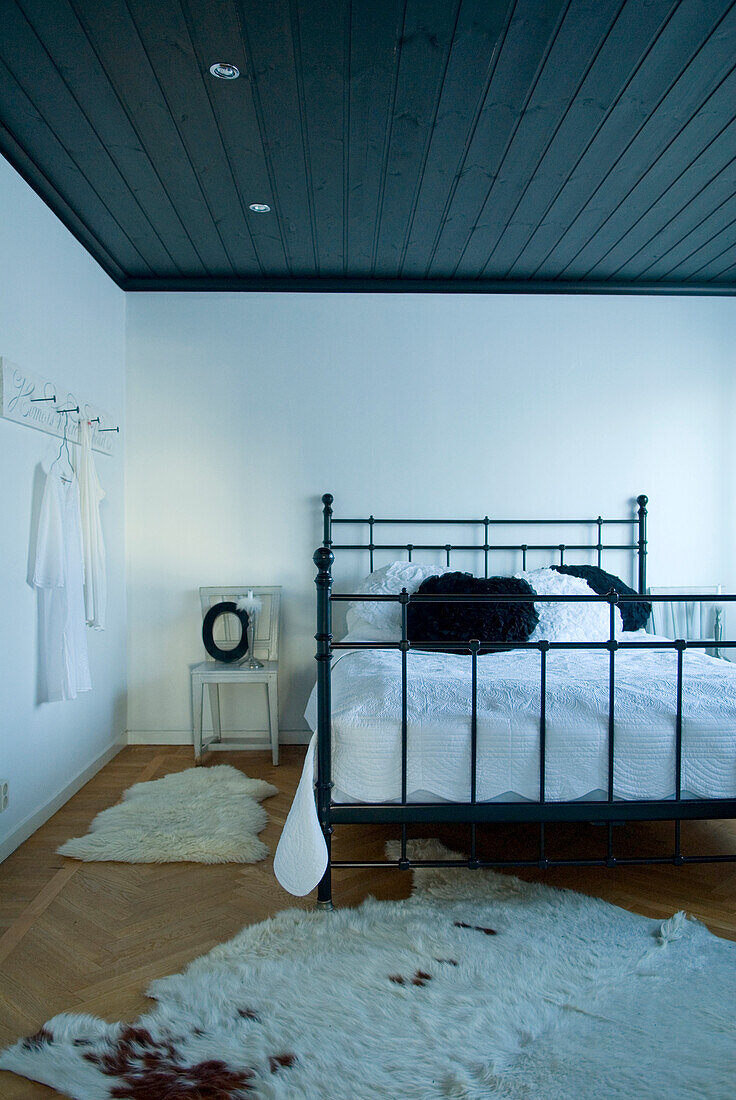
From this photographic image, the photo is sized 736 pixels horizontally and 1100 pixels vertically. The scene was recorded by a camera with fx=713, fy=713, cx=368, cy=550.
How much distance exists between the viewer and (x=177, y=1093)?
134cm

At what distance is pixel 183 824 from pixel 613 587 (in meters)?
2.15

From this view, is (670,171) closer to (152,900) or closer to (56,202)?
(56,202)

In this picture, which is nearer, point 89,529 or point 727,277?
point 89,529

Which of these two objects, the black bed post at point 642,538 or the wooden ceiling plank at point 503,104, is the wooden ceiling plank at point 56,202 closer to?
the wooden ceiling plank at point 503,104

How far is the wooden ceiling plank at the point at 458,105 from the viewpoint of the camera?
6.17 feet

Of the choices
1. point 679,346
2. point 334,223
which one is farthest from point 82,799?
point 679,346

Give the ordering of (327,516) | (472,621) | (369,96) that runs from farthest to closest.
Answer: (327,516), (472,621), (369,96)

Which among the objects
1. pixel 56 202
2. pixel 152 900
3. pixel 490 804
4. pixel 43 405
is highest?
pixel 56 202

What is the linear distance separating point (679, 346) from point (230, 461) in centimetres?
253

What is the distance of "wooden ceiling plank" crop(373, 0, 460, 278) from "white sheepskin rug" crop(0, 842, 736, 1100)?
7.90 feet

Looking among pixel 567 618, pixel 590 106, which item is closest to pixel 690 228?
pixel 590 106

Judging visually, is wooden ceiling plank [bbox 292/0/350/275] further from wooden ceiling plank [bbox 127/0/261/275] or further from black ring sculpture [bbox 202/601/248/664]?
black ring sculpture [bbox 202/601/248/664]

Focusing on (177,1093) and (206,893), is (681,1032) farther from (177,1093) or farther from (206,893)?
(206,893)

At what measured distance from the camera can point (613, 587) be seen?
3.36 m
